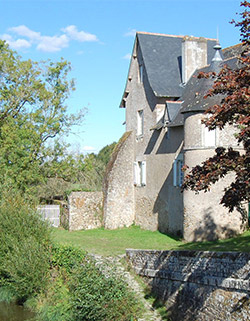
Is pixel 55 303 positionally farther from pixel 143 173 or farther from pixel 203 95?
pixel 143 173

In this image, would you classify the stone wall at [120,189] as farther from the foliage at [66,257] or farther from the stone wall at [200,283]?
the stone wall at [200,283]

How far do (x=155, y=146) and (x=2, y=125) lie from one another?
38.0ft

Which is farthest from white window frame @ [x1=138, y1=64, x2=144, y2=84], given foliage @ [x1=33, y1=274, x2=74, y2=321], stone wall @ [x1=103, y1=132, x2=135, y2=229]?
foliage @ [x1=33, y1=274, x2=74, y2=321]

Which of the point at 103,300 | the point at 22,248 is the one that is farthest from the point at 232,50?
the point at 103,300

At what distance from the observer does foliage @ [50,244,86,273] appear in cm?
1661

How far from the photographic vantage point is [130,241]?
69.5 ft

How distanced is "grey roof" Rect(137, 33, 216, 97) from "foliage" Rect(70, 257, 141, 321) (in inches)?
493

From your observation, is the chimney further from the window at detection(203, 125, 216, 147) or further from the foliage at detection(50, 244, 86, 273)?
the foliage at detection(50, 244, 86, 273)

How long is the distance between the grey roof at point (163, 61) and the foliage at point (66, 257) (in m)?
10.2

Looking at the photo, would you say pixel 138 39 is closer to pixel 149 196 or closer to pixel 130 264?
pixel 149 196


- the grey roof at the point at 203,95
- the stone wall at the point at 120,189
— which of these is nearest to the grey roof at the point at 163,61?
the stone wall at the point at 120,189

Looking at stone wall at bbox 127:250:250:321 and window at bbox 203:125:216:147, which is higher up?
window at bbox 203:125:216:147

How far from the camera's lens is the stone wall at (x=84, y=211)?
25969 millimetres

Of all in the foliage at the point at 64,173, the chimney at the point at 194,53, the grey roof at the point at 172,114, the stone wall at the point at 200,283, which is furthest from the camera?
the foliage at the point at 64,173
